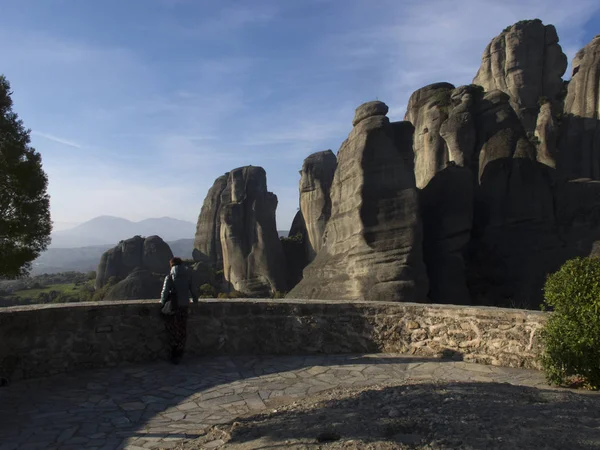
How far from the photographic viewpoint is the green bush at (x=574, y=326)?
20.1 feet

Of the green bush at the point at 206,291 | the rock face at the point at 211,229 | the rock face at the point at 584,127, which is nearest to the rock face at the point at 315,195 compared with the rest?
the green bush at the point at 206,291

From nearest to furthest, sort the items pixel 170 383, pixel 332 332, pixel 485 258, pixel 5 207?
1. pixel 170 383
2. pixel 5 207
3. pixel 332 332
4. pixel 485 258

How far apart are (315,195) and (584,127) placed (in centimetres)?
2789

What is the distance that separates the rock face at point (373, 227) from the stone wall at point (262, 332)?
16050 millimetres

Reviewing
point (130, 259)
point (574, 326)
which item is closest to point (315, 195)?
point (130, 259)

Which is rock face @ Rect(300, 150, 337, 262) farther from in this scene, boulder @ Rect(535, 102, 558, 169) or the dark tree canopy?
the dark tree canopy

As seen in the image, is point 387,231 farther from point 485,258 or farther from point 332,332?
point 332,332

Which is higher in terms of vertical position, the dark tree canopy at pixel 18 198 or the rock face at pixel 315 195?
the rock face at pixel 315 195

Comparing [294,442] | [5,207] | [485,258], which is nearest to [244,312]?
[5,207]

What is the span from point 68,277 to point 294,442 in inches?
4474

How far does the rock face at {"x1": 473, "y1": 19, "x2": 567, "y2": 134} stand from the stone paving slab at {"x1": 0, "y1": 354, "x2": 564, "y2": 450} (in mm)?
48632

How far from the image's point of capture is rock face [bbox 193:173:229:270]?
218 feet

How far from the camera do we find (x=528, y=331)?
7.77 metres

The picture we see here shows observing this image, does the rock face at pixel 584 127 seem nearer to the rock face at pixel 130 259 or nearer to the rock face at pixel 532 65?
the rock face at pixel 532 65
